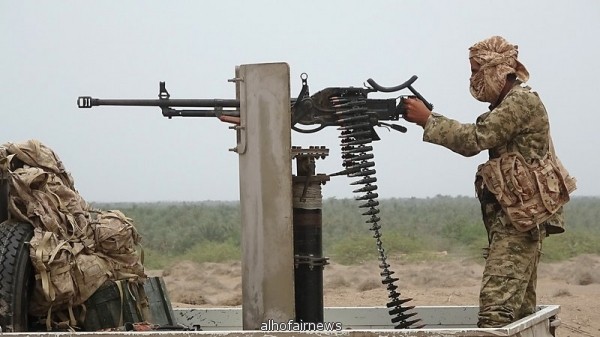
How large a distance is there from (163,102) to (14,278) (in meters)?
1.06

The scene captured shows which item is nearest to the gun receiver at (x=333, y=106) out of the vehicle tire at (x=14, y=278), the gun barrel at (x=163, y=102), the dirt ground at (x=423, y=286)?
the gun barrel at (x=163, y=102)

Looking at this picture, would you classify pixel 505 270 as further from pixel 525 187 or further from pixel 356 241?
pixel 356 241

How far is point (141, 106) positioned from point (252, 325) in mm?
1246

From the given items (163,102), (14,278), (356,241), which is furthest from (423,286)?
(14,278)

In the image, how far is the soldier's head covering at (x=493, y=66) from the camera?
4848mm

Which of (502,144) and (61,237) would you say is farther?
(61,237)

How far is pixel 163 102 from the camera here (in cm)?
520

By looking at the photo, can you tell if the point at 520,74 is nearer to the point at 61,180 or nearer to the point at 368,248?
the point at 61,180

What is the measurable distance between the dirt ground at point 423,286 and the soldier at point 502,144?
245 inches

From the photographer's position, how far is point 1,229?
4898 millimetres

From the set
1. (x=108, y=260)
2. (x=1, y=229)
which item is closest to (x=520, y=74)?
(x=108, y=260)

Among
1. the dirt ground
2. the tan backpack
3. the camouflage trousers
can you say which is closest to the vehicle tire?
the tan backpack

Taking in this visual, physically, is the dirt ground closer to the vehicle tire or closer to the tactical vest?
the tactical vest

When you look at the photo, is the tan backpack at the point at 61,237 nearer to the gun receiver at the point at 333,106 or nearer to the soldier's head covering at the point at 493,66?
the gun receiver at the point at 333,106
